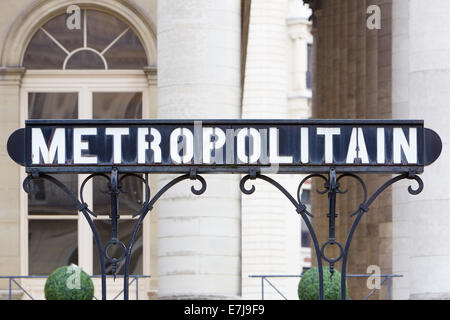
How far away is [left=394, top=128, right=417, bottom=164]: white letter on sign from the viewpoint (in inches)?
617

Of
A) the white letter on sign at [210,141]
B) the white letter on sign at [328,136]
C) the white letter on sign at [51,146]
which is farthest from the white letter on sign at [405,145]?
the white letter on sign at [51,146]

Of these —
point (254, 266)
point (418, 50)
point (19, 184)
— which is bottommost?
point (254, 266)

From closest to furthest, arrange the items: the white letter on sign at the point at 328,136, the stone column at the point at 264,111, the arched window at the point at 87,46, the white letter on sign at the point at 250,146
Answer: the white letter on sign at the point at 250,146 → the white letter on sign at the point at 328,136 → the arched window at the point at 87,46 → the stone column at the point at 264,111

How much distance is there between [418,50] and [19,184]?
1048 centimetres

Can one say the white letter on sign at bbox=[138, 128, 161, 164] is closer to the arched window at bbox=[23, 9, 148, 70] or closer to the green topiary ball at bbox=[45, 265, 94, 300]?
the green topiary ball at bbox=[45, 265, 94, 300]

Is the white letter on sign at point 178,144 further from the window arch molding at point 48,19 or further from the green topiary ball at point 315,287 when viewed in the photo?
the window arch molding at point 48,19

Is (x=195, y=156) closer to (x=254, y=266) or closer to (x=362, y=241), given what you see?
(x=362, y=241)

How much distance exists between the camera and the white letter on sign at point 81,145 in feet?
50.9

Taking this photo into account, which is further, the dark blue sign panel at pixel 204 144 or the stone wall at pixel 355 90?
the stone wall at pixel 355 90

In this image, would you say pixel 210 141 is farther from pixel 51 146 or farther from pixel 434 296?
pixel 434 296

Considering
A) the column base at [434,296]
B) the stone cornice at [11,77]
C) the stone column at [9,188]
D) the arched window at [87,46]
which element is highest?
the arched window at [87,46]

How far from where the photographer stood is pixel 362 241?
35031mm

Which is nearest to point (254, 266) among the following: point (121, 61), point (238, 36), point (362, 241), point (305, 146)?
point (362, 241)

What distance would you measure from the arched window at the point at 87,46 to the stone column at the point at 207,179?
7488 millimetres
